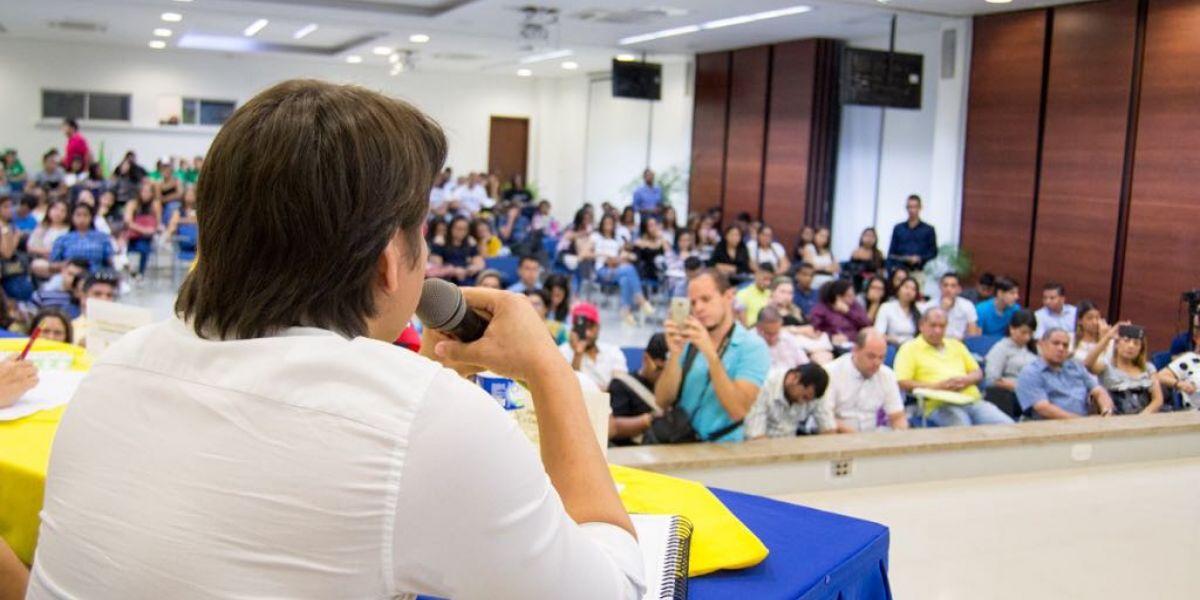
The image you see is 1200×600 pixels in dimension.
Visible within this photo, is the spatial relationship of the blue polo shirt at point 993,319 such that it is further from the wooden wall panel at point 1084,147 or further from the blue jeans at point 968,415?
the blue jeans at point 968,415

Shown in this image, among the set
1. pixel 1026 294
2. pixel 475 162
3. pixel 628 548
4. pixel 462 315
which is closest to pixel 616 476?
pixel 462 315

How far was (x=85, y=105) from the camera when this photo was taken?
18.6 metres

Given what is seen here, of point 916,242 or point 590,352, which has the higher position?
point 916,242

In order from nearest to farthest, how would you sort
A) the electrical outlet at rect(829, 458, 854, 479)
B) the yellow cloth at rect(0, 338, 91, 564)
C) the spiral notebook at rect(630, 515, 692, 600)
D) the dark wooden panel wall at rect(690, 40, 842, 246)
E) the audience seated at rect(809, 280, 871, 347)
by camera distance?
1. the spiral notebook at rect(630, 515, 692, 600)
2. the yellow cloth at rect(0, 338, 91, 564)
3. the electrical outlet at rect(829, 458, 854, 479)
4. the audience seated at rect(809, 280, 871, 347)
5. the dark wooden panel wall at rect(690, 40, 842, 246)

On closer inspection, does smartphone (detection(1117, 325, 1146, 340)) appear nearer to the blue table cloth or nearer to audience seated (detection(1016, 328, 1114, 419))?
audience seated (detection(1016, 328, 1114, 419))

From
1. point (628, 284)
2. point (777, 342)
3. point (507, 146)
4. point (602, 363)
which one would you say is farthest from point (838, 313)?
point (507, 146)

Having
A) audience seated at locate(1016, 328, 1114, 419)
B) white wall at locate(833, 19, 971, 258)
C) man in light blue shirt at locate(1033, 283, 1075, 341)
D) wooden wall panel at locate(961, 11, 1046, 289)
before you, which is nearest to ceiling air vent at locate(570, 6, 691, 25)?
white wall at locate(833, 19, 971, 258)

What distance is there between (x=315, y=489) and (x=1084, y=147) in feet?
32.8

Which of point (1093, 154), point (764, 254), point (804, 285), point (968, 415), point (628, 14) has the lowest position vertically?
point (968, 415)

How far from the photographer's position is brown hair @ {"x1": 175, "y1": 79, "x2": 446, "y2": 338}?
2.70 feet

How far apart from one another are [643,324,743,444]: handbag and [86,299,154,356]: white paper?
212cm

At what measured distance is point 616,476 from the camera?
165 centimetres

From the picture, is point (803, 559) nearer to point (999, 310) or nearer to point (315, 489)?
point (315, 489)

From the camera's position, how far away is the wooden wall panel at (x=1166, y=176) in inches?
345
